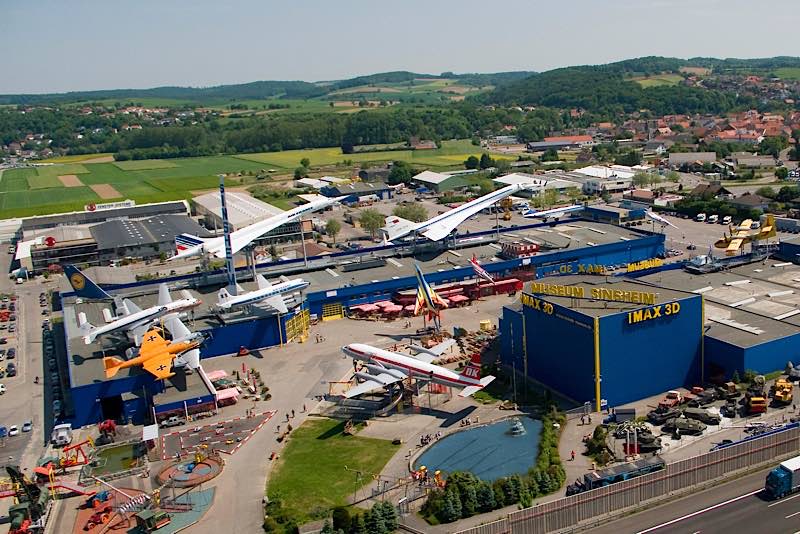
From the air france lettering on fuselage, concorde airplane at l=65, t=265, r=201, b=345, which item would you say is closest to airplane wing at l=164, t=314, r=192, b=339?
concorde airplane at l=65, t=265, r=201, b=345

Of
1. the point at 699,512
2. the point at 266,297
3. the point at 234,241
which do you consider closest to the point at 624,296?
the point at 699,512

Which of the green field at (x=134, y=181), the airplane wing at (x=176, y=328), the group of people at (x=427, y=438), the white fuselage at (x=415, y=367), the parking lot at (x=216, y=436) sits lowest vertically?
the group of people at (x=427, y=438)

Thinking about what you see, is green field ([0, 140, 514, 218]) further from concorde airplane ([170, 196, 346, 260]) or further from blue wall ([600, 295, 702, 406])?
blue wall ([600, 295, 702, 406])


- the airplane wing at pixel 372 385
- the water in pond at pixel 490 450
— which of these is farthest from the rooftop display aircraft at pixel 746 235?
the airplane wing at pixel 372 385

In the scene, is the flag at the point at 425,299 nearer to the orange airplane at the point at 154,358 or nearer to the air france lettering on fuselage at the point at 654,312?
the air france lettering on fuselage at the point at 654,312

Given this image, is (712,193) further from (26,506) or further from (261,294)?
(26,506)
